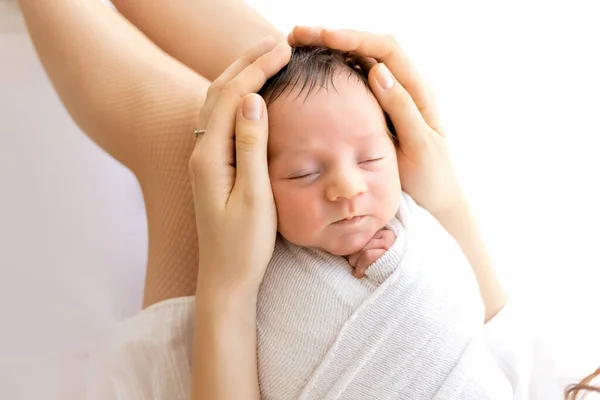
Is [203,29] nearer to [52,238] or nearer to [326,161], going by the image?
[326,161]

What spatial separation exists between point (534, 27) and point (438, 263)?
42.2 inches

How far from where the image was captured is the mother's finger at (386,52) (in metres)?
0.88

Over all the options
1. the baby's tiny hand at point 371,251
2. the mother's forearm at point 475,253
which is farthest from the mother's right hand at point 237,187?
the mother's forearm at point 475,253

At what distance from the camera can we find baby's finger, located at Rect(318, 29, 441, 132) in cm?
88

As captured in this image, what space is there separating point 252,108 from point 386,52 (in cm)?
24

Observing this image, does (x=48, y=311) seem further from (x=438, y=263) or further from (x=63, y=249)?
(x=438, y=263)

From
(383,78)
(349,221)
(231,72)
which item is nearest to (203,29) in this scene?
(231,72)

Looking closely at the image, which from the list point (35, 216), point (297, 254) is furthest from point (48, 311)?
point (297, 254)

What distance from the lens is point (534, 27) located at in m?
1.68

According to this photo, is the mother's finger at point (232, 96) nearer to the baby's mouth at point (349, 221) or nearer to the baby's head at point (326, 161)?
the baby's head at point (326, 161)

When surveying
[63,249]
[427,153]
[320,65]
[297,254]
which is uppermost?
[320,65]

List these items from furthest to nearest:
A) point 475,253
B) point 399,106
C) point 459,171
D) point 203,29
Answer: point 459,171 → point 203,29 → point 475,253 → point 399,106

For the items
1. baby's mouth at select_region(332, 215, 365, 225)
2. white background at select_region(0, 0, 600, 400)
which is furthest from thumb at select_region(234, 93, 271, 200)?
white background at select_region(0, 0, 600, 400)

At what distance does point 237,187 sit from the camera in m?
0.84
